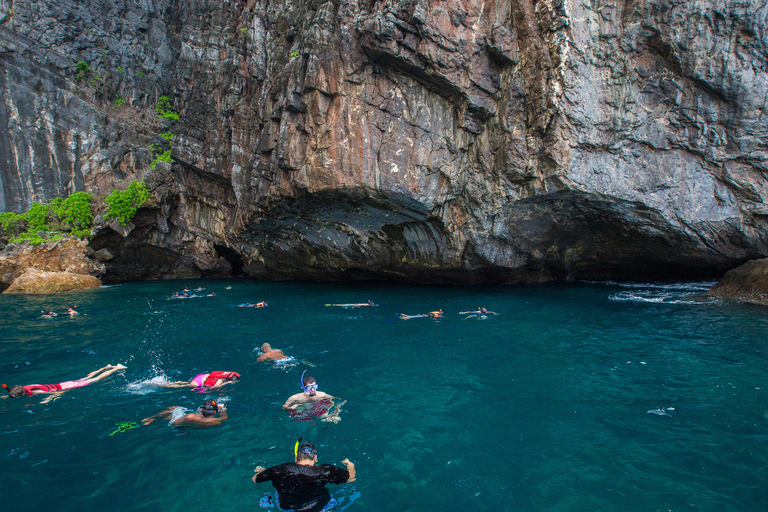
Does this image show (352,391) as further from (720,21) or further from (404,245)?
(720,21)

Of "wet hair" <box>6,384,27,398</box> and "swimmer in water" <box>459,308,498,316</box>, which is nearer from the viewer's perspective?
"wet hair" <box>6,384,27,398</box>

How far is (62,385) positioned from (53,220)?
1024 inches

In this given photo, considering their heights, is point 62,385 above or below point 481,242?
below

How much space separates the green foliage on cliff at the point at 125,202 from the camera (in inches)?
1059

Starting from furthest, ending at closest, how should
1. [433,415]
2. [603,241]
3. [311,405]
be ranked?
1. [603,241]
2. [311,405]
3. [433,415]

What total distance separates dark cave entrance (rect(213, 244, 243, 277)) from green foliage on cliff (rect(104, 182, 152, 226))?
18.7 ft

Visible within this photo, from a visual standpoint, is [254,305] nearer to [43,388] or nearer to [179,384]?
[179,384]

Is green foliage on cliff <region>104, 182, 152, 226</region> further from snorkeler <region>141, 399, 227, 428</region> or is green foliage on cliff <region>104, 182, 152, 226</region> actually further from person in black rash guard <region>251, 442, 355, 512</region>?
person in black rash guard <region>251, 442, 355, 512</region>

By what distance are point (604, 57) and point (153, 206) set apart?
2839 cm

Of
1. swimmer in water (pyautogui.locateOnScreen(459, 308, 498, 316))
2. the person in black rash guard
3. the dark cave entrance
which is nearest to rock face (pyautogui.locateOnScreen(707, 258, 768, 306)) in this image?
swimmer in water (pyautogui.locateOnScreen(459, 308, 498, 316))

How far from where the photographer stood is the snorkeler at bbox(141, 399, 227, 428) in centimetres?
686

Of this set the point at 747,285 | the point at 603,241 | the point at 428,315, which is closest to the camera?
the point at 428,315

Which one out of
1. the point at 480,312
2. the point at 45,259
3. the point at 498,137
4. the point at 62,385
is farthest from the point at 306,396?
the point at 45,259

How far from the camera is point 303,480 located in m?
4.45
